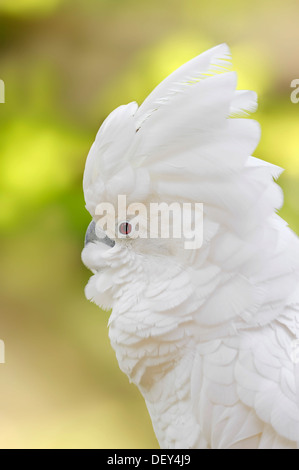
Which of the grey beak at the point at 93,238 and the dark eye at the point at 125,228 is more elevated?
the dark eye at the point at 125,228

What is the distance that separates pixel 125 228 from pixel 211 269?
199 mm

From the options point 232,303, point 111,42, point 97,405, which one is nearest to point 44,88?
point 111,42

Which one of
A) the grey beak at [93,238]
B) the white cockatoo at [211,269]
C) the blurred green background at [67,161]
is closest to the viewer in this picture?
the white cockatoo at [211,269]

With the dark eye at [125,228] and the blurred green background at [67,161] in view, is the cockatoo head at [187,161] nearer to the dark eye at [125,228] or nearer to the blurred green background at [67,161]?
the dark eye at [125,228]

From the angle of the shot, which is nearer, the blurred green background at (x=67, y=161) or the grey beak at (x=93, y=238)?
the grey beak at (x=93, y=238)

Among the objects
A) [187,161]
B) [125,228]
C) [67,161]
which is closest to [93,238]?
[125,228]

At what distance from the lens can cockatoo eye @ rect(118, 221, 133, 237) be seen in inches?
42.0

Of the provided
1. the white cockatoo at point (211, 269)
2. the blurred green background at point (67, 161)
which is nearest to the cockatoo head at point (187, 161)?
the white cockatoo at point (211, 269)

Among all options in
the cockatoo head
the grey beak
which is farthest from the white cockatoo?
the grey beak

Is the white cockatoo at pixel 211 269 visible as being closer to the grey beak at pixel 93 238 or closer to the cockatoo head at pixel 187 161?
the cockatoo head at pixel 187 161

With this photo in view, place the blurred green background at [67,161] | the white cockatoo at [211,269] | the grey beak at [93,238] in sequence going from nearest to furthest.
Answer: the white cockatoo at [211,269], the grey beak at [93,238], the blurred green background at [67,161]

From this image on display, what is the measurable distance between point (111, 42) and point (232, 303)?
1.96 m

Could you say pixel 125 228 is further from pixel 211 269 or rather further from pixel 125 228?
pixel 211 269

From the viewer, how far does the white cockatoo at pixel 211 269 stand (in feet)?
3.22
